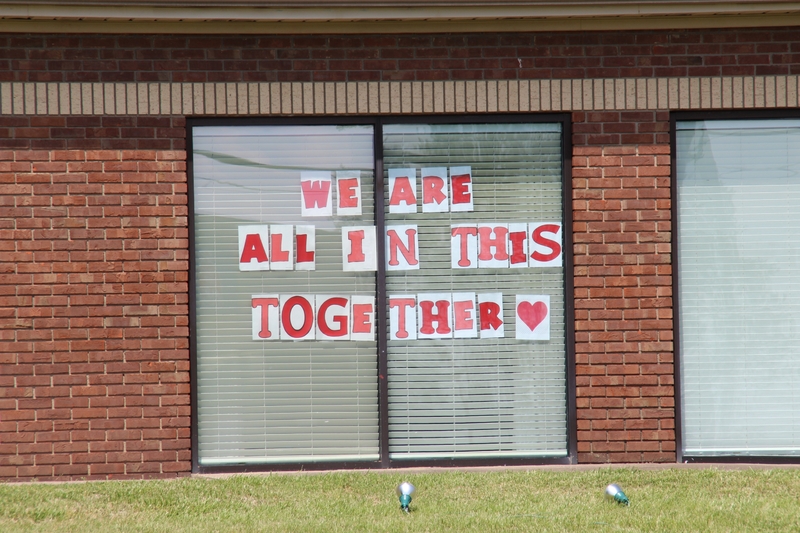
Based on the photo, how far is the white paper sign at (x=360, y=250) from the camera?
22.7ft

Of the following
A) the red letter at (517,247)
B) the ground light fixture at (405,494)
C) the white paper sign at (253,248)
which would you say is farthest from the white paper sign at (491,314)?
the white paper sign at (253,248)

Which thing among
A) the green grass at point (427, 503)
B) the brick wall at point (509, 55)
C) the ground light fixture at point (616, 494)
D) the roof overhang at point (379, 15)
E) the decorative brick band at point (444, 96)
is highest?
the roof overhang at point (379, 15)

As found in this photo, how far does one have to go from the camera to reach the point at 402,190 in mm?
6969

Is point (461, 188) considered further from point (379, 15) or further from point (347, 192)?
point (379, 15)

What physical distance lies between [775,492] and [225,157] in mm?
5160

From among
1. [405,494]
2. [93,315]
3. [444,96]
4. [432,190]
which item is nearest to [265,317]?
[93,315]

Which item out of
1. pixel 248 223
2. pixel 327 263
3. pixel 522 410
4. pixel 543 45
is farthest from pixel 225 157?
pixel 522 410

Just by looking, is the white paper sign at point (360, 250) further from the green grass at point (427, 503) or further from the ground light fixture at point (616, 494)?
the ground light fixture at point (616, 494)

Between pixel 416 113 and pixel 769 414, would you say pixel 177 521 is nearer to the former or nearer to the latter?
pixel 416 113

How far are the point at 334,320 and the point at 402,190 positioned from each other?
1.26 meters

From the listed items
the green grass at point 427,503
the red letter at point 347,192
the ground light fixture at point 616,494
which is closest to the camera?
the green grass at point 427,503

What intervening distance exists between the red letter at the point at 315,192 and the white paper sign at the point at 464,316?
1.40m

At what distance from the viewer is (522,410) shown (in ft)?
22.9

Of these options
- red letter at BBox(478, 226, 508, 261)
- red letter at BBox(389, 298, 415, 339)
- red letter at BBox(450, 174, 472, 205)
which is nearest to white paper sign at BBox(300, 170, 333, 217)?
red letter at BBox(389, 298, 415, 339)
